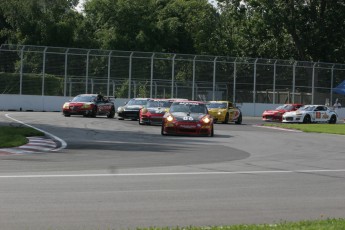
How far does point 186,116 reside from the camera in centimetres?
2706

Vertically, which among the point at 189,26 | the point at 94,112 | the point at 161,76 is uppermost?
the point at 189,26

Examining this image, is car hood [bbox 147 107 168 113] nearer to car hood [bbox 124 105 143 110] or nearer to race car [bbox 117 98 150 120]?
race car [bbox 117 98 150 120]

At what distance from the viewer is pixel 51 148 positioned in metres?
19.3

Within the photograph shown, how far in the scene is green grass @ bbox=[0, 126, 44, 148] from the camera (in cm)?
1899

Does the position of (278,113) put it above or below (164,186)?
above

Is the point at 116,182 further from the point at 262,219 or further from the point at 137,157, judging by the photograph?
the point at 137,157

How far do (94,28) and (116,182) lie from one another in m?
67.8

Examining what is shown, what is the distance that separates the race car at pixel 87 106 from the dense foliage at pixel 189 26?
28427mm

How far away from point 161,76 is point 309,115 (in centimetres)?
1269

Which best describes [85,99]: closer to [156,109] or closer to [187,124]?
[156,109]

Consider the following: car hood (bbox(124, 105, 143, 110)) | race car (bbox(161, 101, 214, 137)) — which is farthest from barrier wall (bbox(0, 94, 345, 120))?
race car (bbox(161, 101, 214, 137))

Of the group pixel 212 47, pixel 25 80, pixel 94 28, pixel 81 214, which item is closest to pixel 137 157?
pixel 81 214

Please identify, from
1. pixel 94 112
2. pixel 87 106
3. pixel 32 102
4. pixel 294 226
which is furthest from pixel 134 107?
pixel 294 226

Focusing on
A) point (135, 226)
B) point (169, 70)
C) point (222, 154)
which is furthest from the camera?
point (169, 70)
